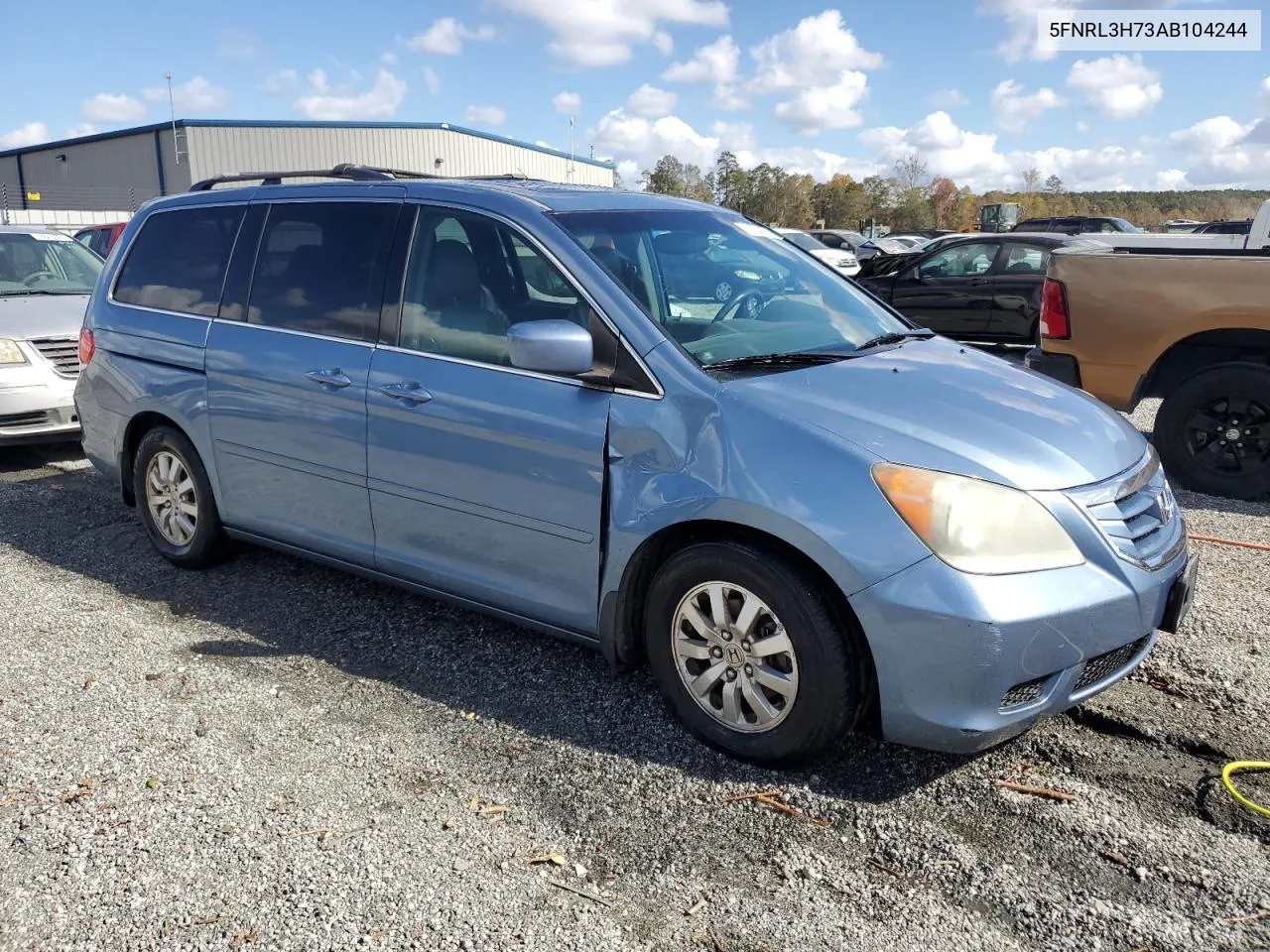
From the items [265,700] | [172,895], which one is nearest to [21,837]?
[172,895]

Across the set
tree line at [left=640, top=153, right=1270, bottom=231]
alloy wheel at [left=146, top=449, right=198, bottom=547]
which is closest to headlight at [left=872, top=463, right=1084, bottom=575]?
alloy wheel at [left=146, top=449, right=198, bottom=547]

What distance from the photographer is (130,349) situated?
16.8ft

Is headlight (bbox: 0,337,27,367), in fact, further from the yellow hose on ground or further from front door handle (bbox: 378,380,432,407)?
the yellow hose on ground

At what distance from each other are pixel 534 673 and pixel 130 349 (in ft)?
Result: 9.05

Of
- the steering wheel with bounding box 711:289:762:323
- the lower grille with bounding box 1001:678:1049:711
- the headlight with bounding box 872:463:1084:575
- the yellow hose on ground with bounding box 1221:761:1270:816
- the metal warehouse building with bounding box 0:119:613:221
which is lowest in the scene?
the yellow hose on ground with bounding box 1221:761:1270:816

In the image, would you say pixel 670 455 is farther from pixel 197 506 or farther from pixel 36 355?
pixel 36 355

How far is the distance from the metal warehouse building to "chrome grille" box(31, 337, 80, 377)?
3736cm

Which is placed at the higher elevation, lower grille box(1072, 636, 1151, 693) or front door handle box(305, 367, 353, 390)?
front door handle box(305, 367, 353, 390)

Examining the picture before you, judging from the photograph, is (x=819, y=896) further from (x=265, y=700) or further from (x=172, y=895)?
(x=265, y=700)

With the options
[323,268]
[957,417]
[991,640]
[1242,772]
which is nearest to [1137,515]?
[957,417]

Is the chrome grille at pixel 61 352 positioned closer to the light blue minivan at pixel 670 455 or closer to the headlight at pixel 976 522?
the light blue minivan at pixel 670 455

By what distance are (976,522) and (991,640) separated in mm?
327

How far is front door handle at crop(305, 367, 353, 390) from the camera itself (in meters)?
4.09

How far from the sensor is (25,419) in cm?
740
